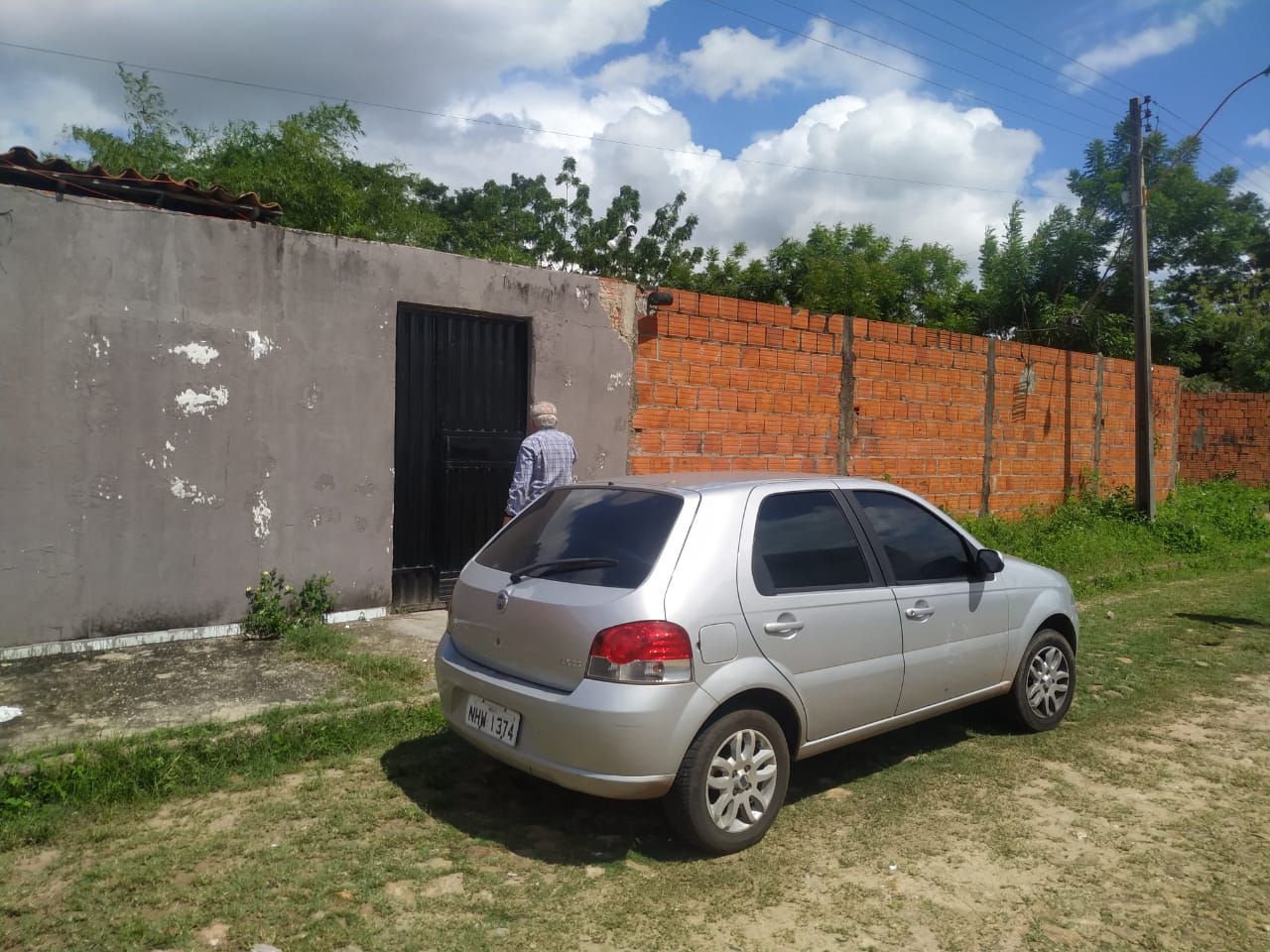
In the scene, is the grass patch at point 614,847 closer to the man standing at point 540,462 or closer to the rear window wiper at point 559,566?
the rear window wiper at point 559,566

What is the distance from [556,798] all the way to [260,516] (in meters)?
3.35

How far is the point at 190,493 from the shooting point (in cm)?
610

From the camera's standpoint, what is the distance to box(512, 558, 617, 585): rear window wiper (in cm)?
368

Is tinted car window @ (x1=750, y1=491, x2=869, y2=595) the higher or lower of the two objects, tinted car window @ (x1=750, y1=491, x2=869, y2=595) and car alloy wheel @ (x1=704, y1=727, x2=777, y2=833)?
the higher

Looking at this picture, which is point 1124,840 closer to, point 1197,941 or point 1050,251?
point 1197,941

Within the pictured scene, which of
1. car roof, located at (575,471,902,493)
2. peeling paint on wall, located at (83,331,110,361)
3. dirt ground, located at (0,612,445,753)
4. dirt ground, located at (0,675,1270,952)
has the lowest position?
dirt ground, located at (0,675,1270,952)

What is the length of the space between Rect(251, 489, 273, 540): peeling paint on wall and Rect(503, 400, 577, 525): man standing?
1647 millimetres

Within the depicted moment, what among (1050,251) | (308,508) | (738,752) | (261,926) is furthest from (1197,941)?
(1050,251)

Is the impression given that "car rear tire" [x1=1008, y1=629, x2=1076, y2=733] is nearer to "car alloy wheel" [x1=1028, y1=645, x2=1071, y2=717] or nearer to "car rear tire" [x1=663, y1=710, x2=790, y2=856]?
"car alloy wheel" [x1=1028, y1=645, x2=1071, y2=717]

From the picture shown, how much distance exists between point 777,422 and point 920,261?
22007mm

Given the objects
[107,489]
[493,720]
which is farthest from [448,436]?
[493,720]

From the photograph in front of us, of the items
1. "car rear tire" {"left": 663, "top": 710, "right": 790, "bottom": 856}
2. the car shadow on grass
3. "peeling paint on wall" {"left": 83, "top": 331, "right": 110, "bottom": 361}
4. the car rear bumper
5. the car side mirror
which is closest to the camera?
the car rear bumper

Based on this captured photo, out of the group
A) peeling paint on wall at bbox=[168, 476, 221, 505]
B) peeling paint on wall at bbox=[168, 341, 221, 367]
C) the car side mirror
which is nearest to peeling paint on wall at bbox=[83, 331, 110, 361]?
peeling paint on wall at bbox=[168, 341, 221, 367]

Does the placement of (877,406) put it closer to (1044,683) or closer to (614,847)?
(1044,683)
